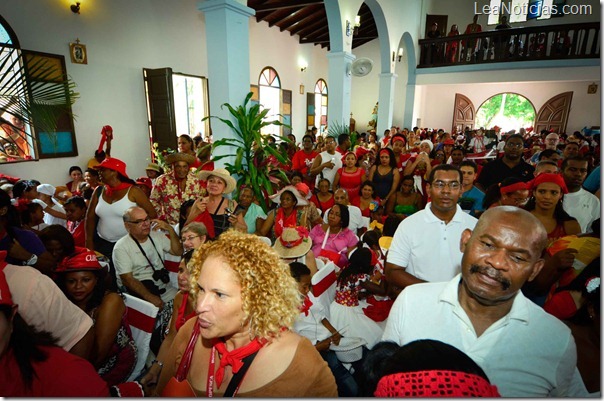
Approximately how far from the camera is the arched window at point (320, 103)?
15.9m

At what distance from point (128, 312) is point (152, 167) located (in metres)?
3.86

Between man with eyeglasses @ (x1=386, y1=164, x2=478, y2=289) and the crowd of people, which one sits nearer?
the crowd of people

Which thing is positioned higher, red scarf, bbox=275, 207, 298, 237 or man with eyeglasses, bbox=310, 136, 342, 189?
man with eyeglasses, bbox=310, 136, 342, 189

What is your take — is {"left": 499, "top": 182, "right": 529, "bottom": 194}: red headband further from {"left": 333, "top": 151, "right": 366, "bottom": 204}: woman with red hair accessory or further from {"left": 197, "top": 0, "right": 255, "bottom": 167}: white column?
{"left": 197, "top": 0, "right": 255, "bottom": 167}: white column

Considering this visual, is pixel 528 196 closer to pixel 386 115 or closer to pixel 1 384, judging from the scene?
pixel 1 384

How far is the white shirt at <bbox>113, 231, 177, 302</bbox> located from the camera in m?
2.61

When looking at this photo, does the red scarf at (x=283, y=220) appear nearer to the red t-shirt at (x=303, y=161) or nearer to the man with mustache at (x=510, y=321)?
the red t-shirt at (x=303, y=161)

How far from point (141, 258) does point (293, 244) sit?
1.34 metres

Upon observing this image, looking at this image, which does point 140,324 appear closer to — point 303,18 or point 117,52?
point 117,52

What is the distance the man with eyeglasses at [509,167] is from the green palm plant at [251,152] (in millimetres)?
2799

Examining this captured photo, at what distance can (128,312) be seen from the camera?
2260 millimetres

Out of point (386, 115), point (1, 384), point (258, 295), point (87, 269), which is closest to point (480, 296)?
point (258, 295)

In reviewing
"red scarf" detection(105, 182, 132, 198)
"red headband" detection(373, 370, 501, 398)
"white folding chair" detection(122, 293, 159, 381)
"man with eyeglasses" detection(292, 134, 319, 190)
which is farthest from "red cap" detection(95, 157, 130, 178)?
"man with eyeglasses" detection(292, 134, 319, 190)

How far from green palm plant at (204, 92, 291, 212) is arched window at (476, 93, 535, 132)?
58.7ft
